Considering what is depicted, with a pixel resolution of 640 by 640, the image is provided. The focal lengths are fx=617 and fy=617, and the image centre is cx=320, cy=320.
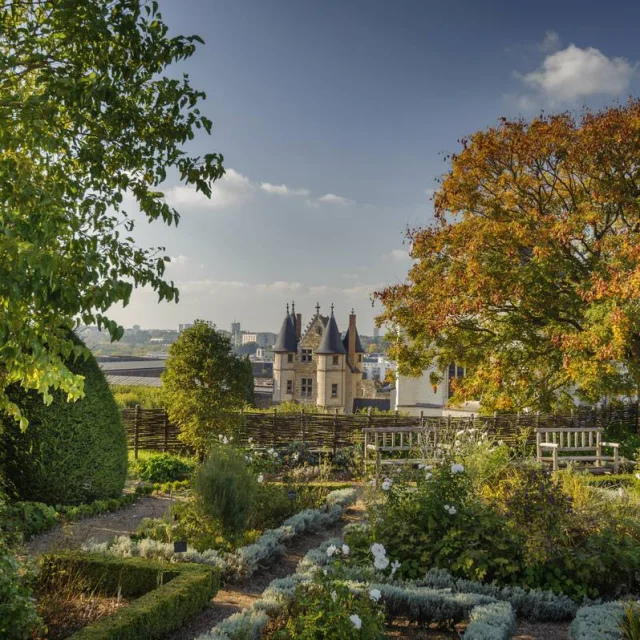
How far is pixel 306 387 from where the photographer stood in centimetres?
4438

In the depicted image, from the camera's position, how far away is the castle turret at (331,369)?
136 ft

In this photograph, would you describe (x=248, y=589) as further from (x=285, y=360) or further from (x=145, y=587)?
(x=285, y=360)

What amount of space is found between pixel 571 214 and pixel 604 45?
3564mm

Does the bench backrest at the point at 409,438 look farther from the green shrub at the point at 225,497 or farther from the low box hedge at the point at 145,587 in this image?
the low box hedge at the point at 145,587

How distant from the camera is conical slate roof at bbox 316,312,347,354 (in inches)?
1635

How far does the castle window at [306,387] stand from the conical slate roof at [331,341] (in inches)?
121

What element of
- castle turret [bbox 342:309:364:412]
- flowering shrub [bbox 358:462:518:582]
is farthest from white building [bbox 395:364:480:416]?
flowering shrub [bbox 358:462:518:582]

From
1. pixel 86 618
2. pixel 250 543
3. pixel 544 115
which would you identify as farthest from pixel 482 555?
pixel 544 115

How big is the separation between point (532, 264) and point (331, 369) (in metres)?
29.4

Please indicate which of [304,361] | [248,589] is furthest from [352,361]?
[248,589]

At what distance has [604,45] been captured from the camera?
977cm

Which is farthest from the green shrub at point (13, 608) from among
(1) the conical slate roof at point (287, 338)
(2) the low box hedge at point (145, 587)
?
(1) the conical slate roof at point (287, 338)

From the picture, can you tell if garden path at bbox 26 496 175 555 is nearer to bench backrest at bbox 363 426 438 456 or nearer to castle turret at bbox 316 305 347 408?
bench backrest at bbox 363 426 438 456

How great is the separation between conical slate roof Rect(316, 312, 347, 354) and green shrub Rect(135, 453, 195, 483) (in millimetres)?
28972
